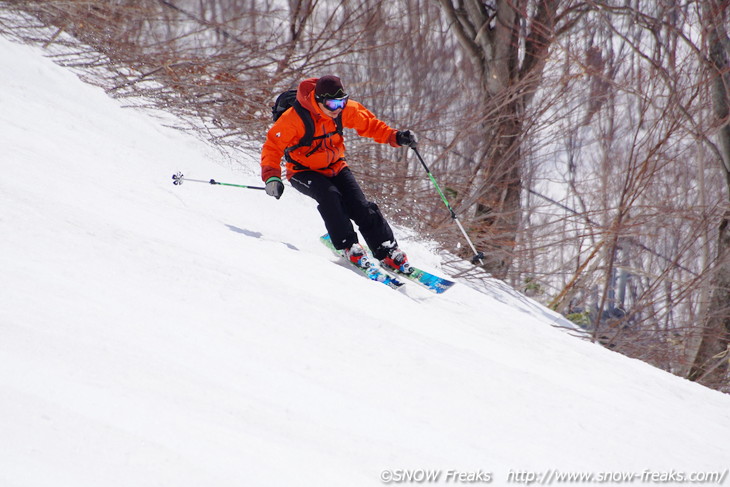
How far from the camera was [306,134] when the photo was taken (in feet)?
14.6

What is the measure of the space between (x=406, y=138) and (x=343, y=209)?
764 mm

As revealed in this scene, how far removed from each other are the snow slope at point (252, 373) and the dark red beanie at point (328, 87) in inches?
44.1

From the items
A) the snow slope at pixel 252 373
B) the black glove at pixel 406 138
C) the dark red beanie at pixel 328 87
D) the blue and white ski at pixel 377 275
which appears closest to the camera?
the snow slope at pixel 252 373

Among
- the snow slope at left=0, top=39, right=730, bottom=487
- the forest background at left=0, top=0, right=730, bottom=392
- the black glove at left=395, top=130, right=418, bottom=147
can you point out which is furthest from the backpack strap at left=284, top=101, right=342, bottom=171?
the forest background at left=0, top=0, right=730, bottom=392

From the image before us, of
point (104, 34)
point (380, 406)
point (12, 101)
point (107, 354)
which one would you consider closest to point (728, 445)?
point (380, 406)

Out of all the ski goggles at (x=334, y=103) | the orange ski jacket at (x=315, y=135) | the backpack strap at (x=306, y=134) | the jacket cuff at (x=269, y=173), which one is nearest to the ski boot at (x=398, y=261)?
the orange ski jacket at (x=315, y=135)

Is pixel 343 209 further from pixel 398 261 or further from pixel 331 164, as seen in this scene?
pixel 398 261

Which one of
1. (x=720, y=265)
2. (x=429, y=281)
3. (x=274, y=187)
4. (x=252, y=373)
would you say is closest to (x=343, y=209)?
(x=274, y=187)

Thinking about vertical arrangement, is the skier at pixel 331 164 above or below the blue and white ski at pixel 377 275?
above

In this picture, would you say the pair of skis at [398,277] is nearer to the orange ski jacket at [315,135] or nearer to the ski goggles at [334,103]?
the orange ski jacket at [315,135]

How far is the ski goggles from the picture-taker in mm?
4285

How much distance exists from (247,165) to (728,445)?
17.6 feet

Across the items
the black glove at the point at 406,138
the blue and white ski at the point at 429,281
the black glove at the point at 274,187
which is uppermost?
the black glove at the point at 406,138

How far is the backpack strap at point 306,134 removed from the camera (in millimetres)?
4402
